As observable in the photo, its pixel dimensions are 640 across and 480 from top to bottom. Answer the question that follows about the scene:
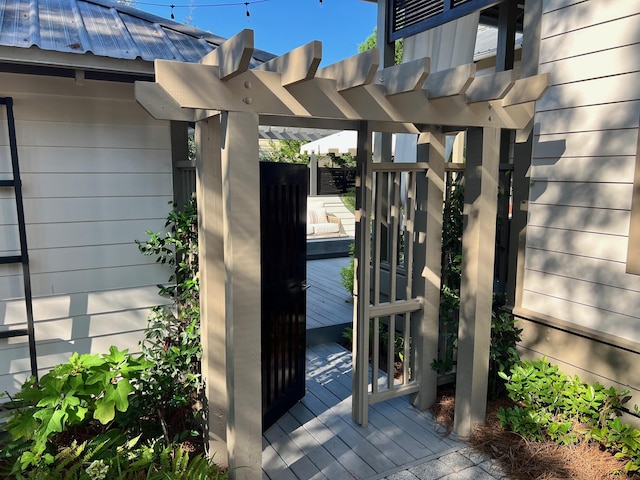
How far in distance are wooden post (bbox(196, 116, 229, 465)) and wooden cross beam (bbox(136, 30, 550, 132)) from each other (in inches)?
7.2

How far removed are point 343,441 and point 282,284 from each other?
1.14m

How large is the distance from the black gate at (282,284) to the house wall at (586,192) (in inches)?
65.6

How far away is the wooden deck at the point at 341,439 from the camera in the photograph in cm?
284

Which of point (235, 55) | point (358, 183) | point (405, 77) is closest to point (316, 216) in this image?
point (358, 183)

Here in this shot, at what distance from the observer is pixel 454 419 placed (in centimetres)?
325

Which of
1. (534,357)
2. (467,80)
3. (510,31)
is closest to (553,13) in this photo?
(510,31)

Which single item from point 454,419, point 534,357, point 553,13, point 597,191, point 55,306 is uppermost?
point 553,13

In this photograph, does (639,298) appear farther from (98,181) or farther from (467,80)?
(98,181)

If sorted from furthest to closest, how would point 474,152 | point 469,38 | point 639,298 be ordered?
point 469,38 < point 474,152 < point 639,298

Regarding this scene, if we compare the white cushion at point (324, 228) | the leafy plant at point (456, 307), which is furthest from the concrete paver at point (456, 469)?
the white cushion at point (324, 228)

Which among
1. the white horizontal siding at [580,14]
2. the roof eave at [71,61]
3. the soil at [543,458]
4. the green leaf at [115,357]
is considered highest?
the white horizontal siding at [580,14]

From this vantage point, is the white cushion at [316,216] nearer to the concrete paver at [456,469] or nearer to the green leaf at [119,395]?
the concrete paver at [456,469]

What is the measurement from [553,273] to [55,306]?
11.4 ft

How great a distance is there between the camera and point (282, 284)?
332 centimetres
